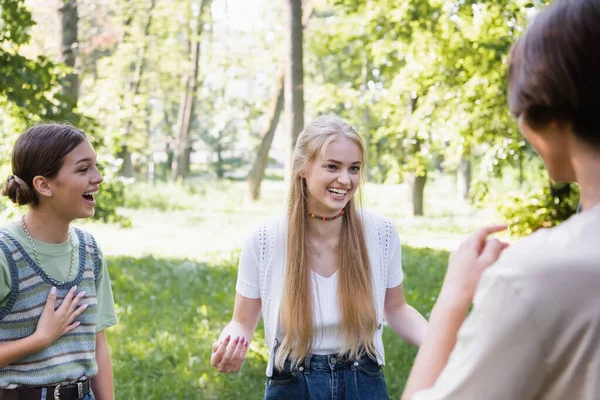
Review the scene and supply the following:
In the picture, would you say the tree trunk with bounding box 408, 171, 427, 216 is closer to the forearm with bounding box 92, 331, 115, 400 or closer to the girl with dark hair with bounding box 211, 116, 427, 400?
the girl with dark hair with bounding box 211, 116, 427, 400

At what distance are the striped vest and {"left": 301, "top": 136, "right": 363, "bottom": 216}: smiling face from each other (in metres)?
1.07

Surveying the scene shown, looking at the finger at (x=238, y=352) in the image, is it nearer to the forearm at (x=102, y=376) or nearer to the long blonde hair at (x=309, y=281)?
the long blonde hair at (x=309, y=281)

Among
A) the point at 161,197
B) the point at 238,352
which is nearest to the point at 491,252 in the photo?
the point at 238,352

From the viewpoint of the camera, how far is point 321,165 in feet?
10.8

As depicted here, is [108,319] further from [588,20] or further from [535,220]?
[535,220]

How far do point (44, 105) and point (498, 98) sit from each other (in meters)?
7.82

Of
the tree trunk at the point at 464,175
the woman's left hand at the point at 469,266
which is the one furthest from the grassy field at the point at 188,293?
the tree trunk at the point at 464,175

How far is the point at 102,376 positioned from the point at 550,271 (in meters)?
2.33

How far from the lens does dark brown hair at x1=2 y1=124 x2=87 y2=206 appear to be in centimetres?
287

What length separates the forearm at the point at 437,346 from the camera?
1.31 metres

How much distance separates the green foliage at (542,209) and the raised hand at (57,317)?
39.3ft

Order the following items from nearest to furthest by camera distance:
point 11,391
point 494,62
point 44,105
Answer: point 11,391 → point 44,105 → point 494,62

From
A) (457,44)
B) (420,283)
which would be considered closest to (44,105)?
(420,283)

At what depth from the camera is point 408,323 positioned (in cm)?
308
